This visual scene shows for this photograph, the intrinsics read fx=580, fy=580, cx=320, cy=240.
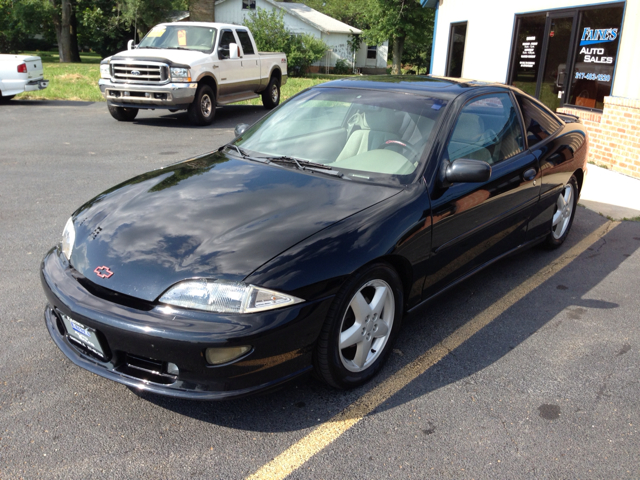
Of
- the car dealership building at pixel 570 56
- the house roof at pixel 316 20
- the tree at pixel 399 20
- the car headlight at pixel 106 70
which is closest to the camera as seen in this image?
the car dealership building at pixel 570 56

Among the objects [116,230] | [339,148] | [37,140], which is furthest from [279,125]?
[37,140]

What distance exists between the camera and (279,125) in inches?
177

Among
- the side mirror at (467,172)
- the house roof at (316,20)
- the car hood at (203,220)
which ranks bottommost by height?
the car hood at (203,220)

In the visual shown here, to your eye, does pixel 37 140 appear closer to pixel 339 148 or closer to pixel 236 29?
pixel 236 29

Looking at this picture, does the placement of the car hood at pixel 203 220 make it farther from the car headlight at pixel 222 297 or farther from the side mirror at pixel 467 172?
the side mirror at pixel 467 172

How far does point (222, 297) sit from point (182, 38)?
12.0 metres

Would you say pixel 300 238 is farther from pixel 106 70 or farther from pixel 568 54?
pixel 106 70

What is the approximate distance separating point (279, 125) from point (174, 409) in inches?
92.3

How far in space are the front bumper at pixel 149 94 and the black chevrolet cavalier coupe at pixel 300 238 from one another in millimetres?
7975

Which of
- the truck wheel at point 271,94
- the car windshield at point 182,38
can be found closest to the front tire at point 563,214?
the car windshield at point 182,38

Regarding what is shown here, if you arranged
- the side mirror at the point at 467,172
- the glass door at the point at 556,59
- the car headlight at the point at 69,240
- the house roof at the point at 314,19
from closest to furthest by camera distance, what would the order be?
the car headlight at the point at 69,240 → the side mirror at the point at 467,172 → the glass door at the point at 556,59 → the house roof at the point at 314,19

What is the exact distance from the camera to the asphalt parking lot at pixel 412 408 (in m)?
2.67

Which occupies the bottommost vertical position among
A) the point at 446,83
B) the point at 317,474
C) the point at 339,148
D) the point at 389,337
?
the point at 317,474

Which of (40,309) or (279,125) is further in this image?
(279,125)
